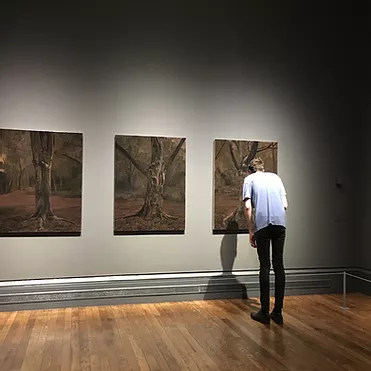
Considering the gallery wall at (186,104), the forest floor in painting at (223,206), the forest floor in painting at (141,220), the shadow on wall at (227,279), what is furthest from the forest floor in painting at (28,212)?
the shadow on wall at (227,279)

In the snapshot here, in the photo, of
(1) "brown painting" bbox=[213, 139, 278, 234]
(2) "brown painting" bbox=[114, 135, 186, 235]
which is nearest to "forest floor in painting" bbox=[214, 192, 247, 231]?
(1) "brown painting" bbox=[213, 139, 278, 234]

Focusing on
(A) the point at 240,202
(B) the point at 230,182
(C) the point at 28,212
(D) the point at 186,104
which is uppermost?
(D) the point at 186,104

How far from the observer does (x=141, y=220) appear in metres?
5.84

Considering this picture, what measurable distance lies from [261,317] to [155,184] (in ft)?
6.38

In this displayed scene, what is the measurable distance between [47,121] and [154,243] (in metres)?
1.87

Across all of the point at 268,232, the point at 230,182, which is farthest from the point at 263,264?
the point at 230,182

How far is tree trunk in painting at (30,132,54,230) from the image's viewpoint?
18.0 ft

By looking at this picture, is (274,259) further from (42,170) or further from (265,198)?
(42,170)

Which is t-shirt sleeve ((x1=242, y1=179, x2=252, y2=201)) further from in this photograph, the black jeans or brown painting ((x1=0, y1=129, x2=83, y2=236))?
brown painting ((x1=0, y1=129, x2=83, y2=236))

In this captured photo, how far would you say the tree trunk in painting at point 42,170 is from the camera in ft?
18.0

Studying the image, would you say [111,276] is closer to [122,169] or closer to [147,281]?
[147,281]

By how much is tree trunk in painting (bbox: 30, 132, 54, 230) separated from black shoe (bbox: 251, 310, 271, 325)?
2.48 meters

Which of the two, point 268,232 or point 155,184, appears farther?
point 155,184

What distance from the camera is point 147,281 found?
19.2 ft
